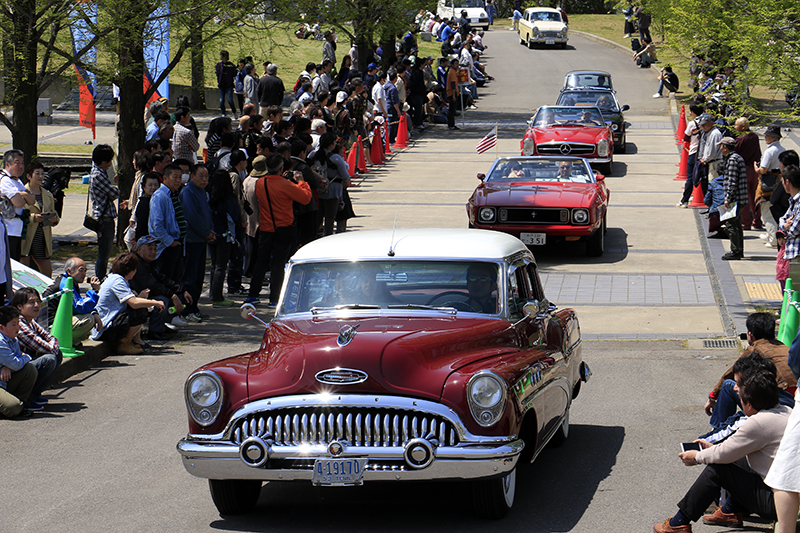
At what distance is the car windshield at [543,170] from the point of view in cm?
1681

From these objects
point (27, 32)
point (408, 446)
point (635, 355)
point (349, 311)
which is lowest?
point (635, 355)

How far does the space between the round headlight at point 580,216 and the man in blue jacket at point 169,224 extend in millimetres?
6392

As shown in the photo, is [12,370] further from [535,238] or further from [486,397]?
[535,238]

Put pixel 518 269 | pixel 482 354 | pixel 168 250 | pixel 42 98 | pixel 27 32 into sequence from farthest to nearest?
pixel 42 98 < pixel 27 32 < pixel 168 250 < pixel 518 269 < pixel 482 354

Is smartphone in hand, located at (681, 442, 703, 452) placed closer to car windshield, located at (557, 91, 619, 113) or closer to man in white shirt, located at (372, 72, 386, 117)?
man in white shirt, located at (372, 72, 386, 117)

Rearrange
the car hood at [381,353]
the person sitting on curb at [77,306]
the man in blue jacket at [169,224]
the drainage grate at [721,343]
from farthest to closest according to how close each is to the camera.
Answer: the man in blue jacket at [169,224]
the drainage grate at [721,343]
the person sitting on curb at [77,306]
the car hood at [381,353]

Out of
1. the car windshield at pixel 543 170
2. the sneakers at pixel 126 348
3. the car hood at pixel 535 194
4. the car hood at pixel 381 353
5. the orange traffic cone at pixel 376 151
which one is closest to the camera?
the car hood at pixel 381 353

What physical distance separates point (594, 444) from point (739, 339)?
4284 mm

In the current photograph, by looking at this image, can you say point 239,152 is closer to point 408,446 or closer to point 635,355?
point 635,355

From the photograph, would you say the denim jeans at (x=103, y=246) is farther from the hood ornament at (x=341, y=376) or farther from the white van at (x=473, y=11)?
the white van at (x=473, y=11)

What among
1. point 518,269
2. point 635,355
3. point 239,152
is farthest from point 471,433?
point 239,152

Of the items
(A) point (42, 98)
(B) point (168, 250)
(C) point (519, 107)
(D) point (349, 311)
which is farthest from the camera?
(C) point (519, 107)

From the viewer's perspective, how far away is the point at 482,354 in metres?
6.39

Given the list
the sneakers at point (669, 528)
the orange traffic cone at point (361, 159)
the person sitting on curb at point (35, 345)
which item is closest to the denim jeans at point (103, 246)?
the person sitting on curb at point (35, 345)
